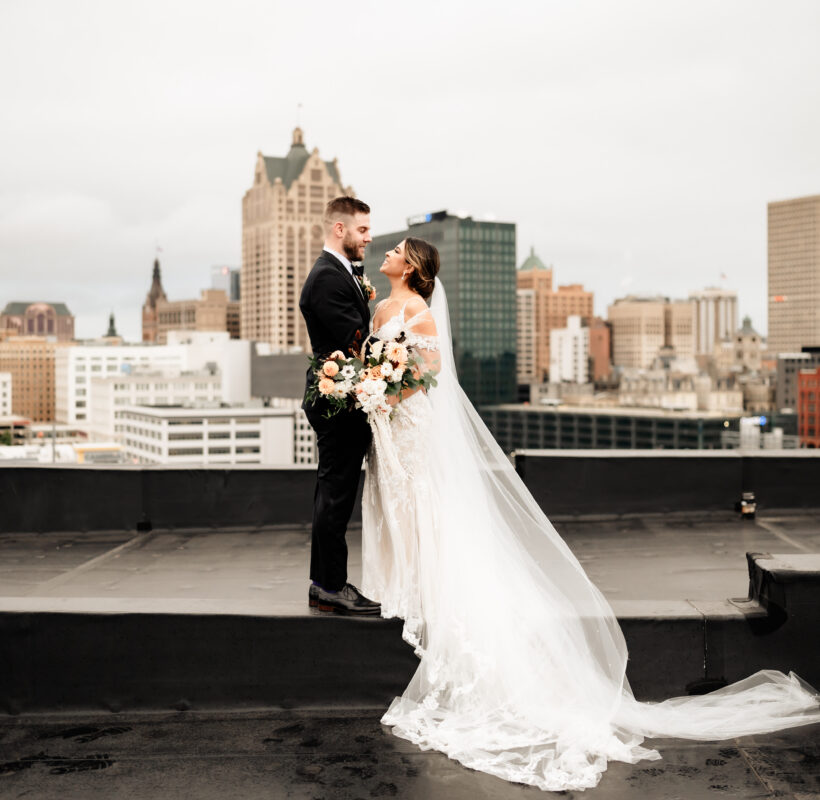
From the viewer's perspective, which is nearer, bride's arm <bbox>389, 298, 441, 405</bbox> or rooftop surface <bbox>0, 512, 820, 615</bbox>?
bride's arm <bbox>389, 298, 441, 405</bbox>

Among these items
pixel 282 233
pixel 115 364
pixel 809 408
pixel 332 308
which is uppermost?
pixel 282 233

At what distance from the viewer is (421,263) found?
4027 millimetres

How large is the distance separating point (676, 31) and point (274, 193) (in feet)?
287

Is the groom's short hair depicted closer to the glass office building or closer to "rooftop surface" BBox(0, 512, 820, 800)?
"rooftop surface" BBox(0, 512, 820, 800)

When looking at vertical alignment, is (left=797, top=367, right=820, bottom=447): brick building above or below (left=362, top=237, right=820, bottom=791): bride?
below

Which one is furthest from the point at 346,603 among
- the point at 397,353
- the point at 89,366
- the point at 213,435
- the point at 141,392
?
the point at 89,366

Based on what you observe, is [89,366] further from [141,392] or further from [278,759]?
[278,759]

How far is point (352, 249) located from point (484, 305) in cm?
13369

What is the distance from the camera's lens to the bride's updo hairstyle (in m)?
4.03

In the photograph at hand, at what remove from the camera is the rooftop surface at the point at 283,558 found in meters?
5.32

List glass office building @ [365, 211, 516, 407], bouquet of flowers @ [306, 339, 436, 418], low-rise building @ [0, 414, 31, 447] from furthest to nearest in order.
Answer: glass office building @ [365, 211, 516, 407] < low-rise building @ [0, 414, 31, 447] < bouquet of flowers @ [306, 339, 436, 418]

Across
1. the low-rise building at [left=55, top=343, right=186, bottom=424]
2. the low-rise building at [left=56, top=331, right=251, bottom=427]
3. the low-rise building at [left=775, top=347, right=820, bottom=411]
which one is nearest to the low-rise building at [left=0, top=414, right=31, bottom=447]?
the low-rise building at [left=56, top=331, right=251, bottom=427]

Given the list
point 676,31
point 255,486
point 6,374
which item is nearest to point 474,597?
point 255,486

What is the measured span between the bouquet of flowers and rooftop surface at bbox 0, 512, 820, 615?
1.11 meters
